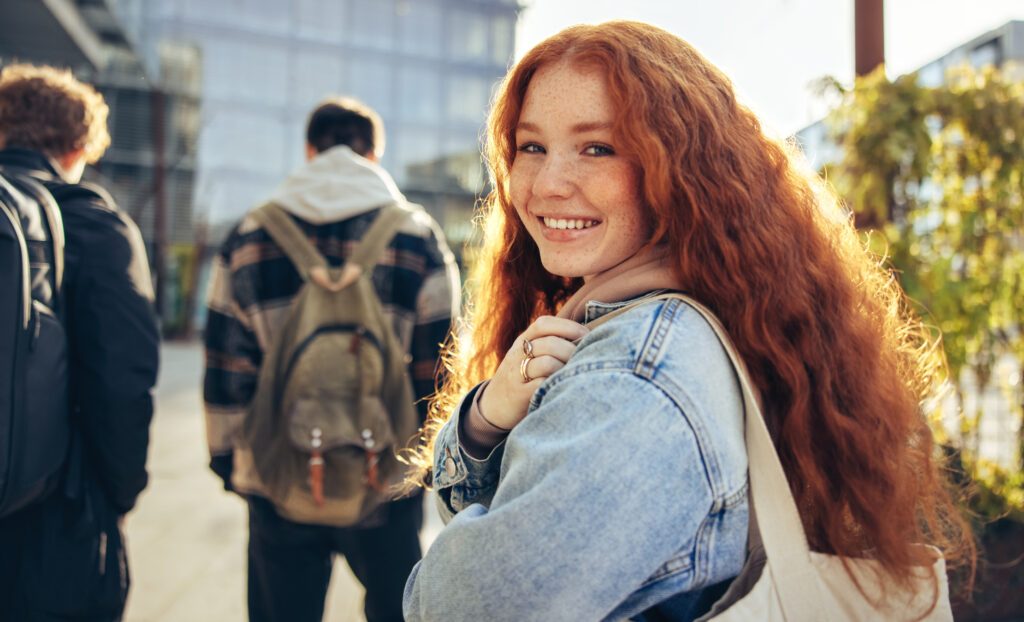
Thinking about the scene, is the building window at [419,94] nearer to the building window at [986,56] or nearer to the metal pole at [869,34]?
the building window at [986,56]

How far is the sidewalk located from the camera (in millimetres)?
3422

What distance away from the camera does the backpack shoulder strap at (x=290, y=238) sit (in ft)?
8.00

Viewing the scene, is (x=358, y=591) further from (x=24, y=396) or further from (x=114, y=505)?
(x=24, y=396)

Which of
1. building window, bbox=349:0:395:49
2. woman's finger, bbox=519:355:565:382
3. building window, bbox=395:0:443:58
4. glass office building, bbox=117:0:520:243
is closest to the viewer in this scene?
woman's finger, bbox=519:355:565:382

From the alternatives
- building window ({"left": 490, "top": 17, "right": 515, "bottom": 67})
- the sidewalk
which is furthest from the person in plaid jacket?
building window ({"left": 490, "top": 17, "right": 515, "bottom": 67})

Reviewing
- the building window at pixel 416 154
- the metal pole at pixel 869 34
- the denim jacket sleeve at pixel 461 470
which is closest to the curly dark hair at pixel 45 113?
the denim jacket sleeve at pixel 461 470

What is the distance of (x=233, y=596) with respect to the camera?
3.57 metres

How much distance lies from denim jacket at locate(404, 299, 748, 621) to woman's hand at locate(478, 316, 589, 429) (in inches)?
3.1

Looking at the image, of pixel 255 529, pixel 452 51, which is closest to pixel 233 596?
pixel 255 529

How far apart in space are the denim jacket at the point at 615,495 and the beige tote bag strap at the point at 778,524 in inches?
0.8

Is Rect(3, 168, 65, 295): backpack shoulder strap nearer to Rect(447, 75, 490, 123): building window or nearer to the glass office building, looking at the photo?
the glass office building

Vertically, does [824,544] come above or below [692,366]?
below

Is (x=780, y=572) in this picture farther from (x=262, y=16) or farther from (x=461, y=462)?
(x=262, y=16)

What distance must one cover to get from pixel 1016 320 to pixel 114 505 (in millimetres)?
3836
